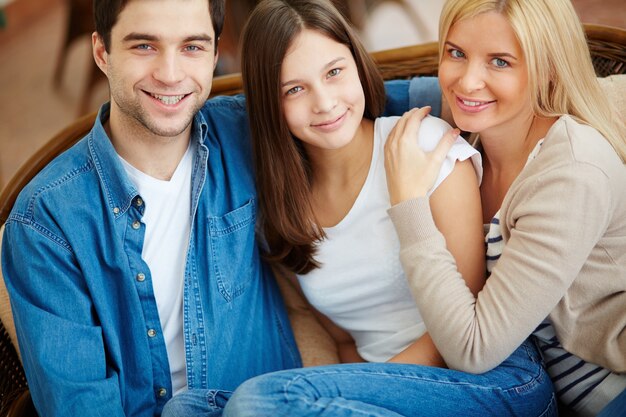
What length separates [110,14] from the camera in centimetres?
144

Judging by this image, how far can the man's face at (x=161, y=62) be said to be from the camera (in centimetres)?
141

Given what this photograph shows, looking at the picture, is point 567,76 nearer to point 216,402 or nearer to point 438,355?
point 438,355

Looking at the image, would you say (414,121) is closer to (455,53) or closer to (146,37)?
(455,53)

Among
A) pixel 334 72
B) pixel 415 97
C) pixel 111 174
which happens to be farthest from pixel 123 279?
pixel 415 97

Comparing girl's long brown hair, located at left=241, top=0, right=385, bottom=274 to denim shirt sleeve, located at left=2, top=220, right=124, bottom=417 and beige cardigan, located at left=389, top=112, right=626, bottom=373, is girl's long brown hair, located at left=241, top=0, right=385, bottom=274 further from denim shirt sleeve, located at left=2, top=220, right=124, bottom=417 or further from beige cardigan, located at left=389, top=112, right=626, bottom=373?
denim shirt sleeve, located at left=2, top=220, right=124, bottom=417

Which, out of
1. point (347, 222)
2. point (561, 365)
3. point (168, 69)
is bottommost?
point (561, 365)

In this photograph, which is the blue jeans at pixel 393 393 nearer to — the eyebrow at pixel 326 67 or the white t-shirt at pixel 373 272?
the white t-shirt at pixel 373 272

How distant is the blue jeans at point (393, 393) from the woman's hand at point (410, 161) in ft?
1.06

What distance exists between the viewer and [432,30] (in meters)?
3.91

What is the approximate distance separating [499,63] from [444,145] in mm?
185

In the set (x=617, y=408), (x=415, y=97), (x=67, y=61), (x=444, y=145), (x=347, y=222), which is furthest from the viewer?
(x=67, y=61)

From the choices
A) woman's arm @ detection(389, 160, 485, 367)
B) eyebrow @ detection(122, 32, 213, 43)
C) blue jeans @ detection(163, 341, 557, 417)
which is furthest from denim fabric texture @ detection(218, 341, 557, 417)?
eyebrow @ detection(122, 32, 213, 43)

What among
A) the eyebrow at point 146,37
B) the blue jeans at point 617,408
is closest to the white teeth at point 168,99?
the eyebrow at point 146,37

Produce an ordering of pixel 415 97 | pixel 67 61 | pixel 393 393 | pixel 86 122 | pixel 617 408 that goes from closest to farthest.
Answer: pixel 617 408
pixel 393 393
pixel 415 97
pixel 86 122
pixel 67 61
